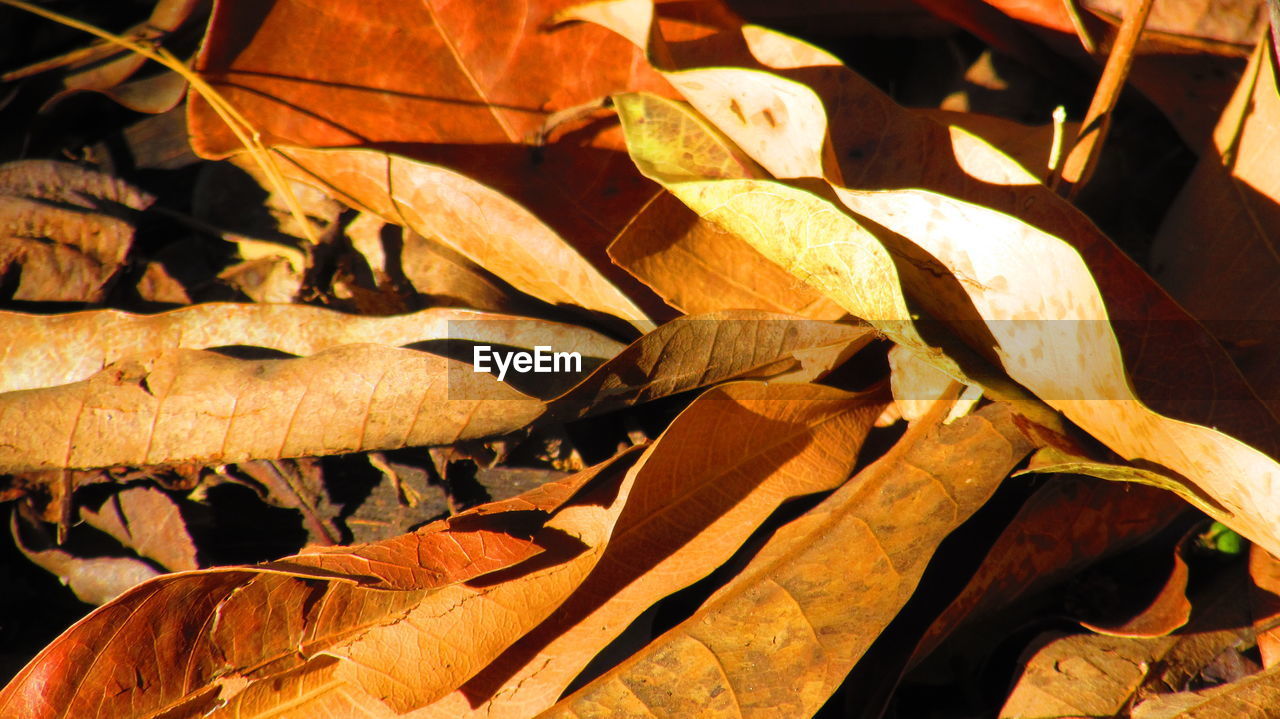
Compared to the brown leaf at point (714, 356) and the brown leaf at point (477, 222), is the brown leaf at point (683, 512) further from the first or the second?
the brown leaf at point (477, 222)

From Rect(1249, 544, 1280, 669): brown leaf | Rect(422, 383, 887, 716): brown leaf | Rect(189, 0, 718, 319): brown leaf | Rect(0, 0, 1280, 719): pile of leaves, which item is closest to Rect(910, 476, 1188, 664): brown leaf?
Rect(0, 0, 1280, 719): pile of leaves

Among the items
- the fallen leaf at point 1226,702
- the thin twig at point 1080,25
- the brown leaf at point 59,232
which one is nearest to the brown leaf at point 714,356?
the thin twig at point 1080,25

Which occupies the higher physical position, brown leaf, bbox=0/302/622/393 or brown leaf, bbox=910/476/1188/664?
brown leaf, bbox=0/302/622/393

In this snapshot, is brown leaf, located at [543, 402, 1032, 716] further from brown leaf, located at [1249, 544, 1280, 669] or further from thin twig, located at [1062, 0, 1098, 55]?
thin twig, located at [1062, 0, 1098, 55]

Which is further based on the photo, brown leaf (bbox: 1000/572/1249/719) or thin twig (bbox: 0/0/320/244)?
thin twig (bbox: 0/0/320/244)

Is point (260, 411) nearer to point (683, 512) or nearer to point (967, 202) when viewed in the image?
point (683, 512)

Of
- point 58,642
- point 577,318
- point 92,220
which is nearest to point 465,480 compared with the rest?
point 577,318

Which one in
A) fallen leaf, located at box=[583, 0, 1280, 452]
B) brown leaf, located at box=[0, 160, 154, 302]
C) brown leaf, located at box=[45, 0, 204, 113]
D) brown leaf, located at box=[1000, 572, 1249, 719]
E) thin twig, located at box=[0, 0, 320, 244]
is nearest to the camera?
fallen leaf, located at box=[583, 0, 1280, 452]
